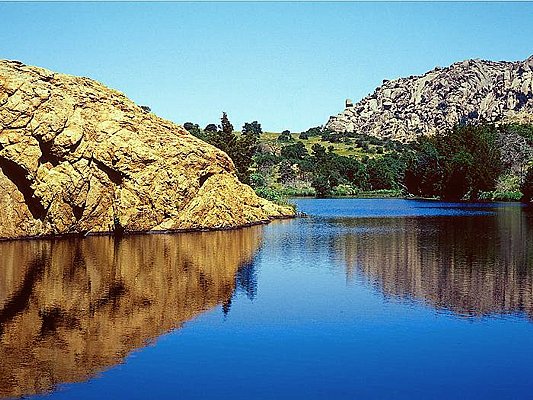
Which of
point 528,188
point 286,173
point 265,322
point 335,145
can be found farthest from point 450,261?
point 335,145

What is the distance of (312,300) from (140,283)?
6.28m

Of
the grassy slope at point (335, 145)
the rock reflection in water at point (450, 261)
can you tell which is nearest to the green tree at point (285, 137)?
the grassy slope at point (335, 145)

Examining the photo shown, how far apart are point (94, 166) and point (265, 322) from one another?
25.1 meters

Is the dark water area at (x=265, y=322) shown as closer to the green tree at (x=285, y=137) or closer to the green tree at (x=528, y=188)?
the green tree at (x=528, y=188)

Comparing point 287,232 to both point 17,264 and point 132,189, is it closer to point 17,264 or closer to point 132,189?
point 132,189

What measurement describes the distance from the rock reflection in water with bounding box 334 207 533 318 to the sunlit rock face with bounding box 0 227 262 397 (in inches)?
200

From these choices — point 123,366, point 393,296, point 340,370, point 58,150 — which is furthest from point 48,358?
point 58,150

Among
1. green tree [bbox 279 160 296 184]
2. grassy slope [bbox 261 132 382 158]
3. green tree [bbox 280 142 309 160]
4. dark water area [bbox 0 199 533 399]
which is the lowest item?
Answer: dark water area [bbox 0 199 533 399]

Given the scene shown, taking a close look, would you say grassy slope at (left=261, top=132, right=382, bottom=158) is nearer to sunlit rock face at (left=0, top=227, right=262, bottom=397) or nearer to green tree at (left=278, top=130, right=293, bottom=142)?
green tree at (left=278, top=130, right=293, bottom=142)

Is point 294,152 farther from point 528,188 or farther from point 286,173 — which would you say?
point 528,188

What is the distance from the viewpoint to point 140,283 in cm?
2375

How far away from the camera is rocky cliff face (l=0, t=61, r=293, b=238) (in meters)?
37.7

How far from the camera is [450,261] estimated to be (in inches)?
1145

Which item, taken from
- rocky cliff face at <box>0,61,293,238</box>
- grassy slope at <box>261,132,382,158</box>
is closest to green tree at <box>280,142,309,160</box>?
grassy slope at <box>261,132,382,158</box>
